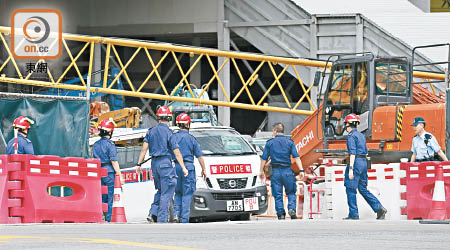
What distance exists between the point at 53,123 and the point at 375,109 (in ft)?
22.4

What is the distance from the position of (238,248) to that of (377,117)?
10957 mm

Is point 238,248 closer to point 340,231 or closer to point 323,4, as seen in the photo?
point 340,231

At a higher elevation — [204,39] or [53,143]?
[204,39]

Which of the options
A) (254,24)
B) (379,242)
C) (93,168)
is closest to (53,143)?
(93,168)

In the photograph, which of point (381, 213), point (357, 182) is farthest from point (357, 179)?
point (381, 213)

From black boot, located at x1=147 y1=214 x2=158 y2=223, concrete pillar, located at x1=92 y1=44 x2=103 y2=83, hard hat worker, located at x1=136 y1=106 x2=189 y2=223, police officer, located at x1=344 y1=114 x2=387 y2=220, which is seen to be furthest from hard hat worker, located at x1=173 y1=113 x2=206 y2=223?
concrete pillar, located at x1=92 y1=44 x2=103 y2=83

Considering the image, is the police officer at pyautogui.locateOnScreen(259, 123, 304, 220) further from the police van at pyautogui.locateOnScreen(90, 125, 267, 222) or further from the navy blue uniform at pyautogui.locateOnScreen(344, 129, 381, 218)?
the navy blue uniform at pyautogui.locateOnScreen(344, 129, 381, 218)

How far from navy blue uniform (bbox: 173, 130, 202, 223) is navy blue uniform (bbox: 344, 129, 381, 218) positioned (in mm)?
2704

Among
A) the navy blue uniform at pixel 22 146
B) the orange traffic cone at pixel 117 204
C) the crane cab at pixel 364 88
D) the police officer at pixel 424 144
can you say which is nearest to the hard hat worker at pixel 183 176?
the orange traffic cone at pixel 117 204

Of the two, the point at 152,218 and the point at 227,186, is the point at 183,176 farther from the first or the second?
the point at 227,186

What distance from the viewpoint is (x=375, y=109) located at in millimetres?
20250

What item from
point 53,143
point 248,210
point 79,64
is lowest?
point 248,210

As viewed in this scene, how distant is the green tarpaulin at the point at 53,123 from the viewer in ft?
55.2

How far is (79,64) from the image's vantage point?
43.2m
